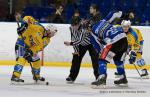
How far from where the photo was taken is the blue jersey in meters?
9.38

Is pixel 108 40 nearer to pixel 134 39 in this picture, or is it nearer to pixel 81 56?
pixel 81 56

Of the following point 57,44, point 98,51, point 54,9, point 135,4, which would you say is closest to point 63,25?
point 57,44

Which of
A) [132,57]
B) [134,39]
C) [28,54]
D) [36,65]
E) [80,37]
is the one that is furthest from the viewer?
[132,57]

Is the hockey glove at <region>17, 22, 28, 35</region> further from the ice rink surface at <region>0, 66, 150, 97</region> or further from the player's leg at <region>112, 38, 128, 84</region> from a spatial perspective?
the player's leg at <region>112, 38, 128, 84</region>

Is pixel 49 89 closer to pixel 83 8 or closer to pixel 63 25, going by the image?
pixel 63 25

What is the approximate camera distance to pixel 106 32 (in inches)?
370

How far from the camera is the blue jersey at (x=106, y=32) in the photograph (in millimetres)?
9383

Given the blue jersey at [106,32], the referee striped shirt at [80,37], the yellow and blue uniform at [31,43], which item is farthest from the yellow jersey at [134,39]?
the yellow and blue uniform at [31,43]

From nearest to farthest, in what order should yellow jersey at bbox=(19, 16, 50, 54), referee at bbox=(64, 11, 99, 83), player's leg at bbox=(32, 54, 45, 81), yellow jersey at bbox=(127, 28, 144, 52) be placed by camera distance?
yellow jersey at bbox=(19, 16, 50, 54), player's leg at bbox=(32, 54, 45, 81), referee at bbox=(64, 11, 99, 83), yellow jersey at bbox=(127, 28, 144, 52)

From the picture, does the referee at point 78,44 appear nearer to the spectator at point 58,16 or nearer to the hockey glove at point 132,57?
the hockey glove at point 132,57

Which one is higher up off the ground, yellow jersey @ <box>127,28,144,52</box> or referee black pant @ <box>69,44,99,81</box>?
yellow jersey @ <box>127,28,144,52</box>

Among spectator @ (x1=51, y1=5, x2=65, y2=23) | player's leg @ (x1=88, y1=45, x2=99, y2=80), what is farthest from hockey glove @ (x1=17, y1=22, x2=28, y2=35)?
spectator @ (x1=51, y1=5, x2=65, y2=23)

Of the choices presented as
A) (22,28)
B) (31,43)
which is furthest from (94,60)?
(22,28)

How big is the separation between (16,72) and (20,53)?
328mm
